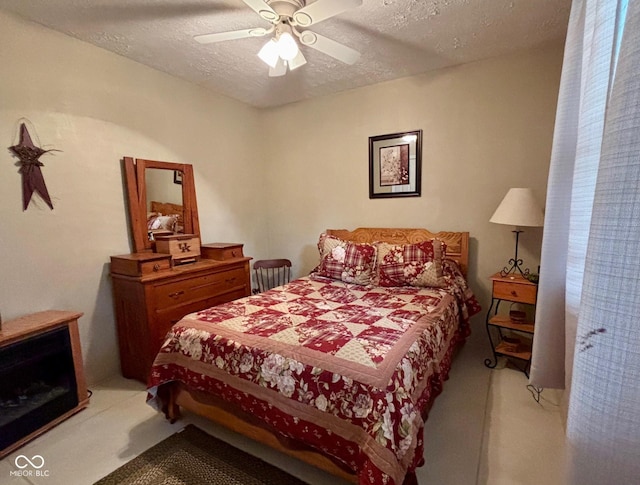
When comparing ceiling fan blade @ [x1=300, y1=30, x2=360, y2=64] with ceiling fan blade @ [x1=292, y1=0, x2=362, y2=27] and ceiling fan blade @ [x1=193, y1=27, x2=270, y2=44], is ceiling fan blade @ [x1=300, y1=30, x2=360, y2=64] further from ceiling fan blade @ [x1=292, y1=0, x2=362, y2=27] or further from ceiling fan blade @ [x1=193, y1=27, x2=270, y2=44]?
ceiling fan blade @ [x1=193, y1=27, x2=270, y2=44]

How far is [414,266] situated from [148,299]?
2.11m

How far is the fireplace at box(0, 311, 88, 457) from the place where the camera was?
1.77 meters

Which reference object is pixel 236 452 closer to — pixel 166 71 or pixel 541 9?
pixel 166 71

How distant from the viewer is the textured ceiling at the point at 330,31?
6.29 ft

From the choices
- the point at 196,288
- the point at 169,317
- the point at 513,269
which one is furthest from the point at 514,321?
the point at 169,317

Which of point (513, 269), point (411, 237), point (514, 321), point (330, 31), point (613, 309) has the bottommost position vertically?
point (514, 321)

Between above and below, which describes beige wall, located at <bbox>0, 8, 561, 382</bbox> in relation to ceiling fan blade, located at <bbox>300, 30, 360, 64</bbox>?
below

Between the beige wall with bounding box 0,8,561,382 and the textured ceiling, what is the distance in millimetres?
167

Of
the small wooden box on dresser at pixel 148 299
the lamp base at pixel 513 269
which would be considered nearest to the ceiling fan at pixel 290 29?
the small wooden box on dresser at pixel 148 299

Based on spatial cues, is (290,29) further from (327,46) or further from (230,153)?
(230,153)

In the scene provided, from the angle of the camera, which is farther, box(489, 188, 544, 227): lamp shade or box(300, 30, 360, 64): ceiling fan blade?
box(489, 188, 544, 227): lamp shade

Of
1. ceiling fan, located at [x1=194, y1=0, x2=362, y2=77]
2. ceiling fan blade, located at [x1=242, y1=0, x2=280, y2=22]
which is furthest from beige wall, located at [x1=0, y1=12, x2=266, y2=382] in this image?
ceiling fan blade, located at [x1=242, y1=0, x2=280, y2=22]

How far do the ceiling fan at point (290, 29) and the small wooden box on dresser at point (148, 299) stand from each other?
64.6 inches

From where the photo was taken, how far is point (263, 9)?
1.61m
